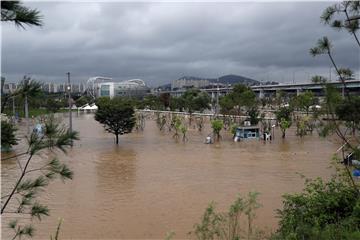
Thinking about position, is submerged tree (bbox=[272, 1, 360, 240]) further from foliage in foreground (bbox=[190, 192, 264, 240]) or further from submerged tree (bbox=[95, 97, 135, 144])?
submerged tree (bbox=[95, 97, 135, 144])

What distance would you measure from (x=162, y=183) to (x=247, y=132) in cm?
1263

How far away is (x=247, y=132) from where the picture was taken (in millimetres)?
23875

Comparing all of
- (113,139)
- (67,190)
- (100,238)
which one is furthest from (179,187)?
(113,139)

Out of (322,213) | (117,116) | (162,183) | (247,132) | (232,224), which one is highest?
(117,116)

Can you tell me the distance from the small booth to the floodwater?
2061 millimetres

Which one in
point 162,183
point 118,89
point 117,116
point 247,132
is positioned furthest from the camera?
point 118,89

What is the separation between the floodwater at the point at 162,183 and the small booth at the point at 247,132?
206 cm

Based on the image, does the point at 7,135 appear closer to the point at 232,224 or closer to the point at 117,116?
the point at 232,224

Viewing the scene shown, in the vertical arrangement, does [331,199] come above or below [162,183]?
above

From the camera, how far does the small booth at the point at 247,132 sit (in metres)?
23.8

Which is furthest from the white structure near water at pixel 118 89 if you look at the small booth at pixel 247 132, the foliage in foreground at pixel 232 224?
the foliage in foreground at pixel 232 224

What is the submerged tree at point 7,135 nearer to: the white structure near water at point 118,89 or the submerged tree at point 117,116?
the submerged tree at point 117,116

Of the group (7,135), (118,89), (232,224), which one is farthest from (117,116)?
(118,89)

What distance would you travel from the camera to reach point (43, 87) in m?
2.68
